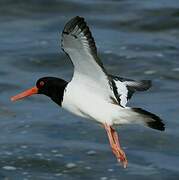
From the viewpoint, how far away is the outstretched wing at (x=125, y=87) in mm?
8406

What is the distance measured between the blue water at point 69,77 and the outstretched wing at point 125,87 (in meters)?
1.08

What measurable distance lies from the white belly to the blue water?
67.8 inches

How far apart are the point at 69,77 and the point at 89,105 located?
463cm

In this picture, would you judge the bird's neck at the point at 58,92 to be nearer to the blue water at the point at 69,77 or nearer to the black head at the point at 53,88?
the black head at the point at 53,88

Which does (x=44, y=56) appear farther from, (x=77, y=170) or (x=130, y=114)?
(x=130, y=114)

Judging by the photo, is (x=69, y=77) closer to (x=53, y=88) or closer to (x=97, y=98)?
(x=53, y=88)

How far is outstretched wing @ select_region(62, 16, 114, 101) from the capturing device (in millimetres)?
7312

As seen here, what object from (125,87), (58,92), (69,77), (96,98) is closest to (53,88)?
(58,92)

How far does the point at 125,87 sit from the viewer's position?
8.86 meters

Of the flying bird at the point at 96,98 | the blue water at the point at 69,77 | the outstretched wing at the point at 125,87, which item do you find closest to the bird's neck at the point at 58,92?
the flying bird at the point at 96,98

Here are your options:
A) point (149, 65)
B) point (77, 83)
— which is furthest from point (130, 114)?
point (149, 65)

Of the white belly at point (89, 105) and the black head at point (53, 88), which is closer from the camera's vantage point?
the white belly at point (89, 105)

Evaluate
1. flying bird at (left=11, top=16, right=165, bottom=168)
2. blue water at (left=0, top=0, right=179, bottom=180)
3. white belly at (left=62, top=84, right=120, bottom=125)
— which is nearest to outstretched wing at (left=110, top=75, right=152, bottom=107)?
flying bird at (left=11, top=16, right=165, bottom=168)

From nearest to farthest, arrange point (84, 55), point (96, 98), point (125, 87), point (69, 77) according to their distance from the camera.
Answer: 1. point (84, 55)
2. point (96, 98)
3. point (125, 87)
4. point (69, 77)
